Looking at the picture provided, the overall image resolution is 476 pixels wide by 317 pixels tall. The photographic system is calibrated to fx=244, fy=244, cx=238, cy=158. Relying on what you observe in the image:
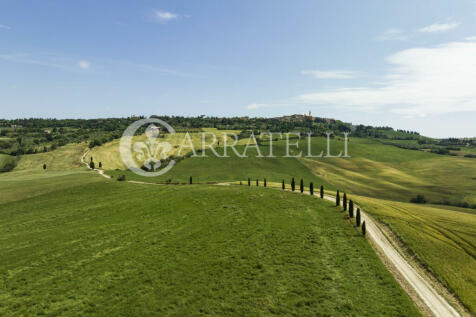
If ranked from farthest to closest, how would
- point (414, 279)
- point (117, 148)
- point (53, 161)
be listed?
point (117, 148), point (53, 161), point (414, 279)

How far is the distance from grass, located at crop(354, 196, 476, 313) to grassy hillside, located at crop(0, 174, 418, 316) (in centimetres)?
577

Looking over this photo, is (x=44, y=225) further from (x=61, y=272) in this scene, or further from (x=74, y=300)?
(x=74, y=300)

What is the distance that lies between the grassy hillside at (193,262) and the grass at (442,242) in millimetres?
5766

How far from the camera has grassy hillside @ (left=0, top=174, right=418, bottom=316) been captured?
834 inches

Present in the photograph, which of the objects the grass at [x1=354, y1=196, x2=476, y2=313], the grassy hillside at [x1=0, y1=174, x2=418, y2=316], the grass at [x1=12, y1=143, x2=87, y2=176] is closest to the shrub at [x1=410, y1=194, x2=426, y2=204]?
the grass at [x1=354, y1=196, x2=476, y2=313]

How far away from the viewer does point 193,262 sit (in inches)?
1111

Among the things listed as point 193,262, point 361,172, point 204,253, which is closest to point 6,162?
point 204,253

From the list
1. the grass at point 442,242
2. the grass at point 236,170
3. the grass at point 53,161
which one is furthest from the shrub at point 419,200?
the grass at point 53,161

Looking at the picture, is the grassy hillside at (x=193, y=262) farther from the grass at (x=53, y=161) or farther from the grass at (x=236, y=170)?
the grass at (x=53, y=161)

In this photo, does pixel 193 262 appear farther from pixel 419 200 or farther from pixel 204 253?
pixel 419 200

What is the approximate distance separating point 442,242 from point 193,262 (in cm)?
3143

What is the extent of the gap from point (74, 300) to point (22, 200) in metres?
46.0

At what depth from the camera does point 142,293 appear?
22938 mm

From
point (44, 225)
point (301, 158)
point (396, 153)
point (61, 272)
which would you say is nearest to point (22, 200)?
point (44, 225)
